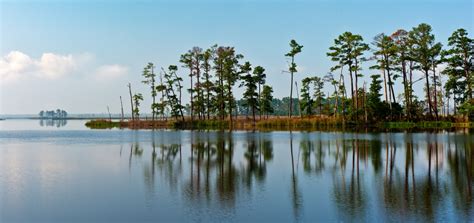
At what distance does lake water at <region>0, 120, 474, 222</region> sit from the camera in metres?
11.0

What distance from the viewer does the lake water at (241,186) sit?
432 inches

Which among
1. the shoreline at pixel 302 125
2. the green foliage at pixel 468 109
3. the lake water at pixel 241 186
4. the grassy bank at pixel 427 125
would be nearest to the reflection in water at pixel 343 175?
the lake water at pixel 241 186

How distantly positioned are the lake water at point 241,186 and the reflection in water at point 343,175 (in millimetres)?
35

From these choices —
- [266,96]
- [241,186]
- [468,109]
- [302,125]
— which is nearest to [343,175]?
[241,186]

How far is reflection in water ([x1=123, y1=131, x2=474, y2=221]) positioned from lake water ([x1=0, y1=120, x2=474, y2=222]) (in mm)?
35

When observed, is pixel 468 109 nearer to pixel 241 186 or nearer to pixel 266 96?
pixel 266 96

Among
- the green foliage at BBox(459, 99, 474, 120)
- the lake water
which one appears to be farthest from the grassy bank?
the lake water

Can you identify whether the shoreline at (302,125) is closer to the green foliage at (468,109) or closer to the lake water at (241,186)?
the green foliage at (468,109)

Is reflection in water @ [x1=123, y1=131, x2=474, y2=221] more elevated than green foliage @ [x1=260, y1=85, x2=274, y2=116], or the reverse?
green foliage @ [x1=260, y1=85, x2=274, y2=116]

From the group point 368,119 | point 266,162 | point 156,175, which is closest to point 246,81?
point 368,119

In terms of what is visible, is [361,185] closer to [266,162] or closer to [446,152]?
[266,162]

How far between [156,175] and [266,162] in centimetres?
608

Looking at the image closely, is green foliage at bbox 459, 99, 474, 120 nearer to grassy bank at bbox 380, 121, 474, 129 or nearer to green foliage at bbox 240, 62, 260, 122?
grassy bank at bbox 380, 121, 474, 129

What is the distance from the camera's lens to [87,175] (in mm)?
17719
